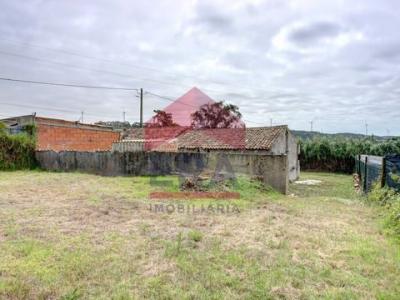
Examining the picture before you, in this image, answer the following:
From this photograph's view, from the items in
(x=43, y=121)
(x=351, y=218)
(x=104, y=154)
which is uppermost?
Result: (x=43, y=121)

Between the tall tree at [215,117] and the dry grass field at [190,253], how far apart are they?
63.2 feet

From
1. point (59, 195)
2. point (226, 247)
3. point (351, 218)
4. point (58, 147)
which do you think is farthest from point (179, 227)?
point (58, 147)

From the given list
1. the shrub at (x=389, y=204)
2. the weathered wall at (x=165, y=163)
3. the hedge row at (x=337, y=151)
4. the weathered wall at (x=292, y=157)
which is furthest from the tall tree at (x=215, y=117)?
the shrub at (x=389, y=204)

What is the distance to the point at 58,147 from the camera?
19469mm

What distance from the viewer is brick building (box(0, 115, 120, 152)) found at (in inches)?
723

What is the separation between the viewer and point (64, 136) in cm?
1964

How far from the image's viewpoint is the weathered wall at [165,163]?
35.0 feet

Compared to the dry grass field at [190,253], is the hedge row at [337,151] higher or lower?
higher

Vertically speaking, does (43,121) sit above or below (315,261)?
above

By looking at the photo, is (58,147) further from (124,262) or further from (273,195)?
(124,262)

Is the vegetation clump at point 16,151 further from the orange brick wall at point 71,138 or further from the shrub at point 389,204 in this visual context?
the shrub at point 389,204

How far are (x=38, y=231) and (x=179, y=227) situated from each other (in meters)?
2.38

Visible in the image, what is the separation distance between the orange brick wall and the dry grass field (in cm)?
1210

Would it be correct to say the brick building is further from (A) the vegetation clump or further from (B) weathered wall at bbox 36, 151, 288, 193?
(B) weathered wall at bbox 36, 151, 288, 193
